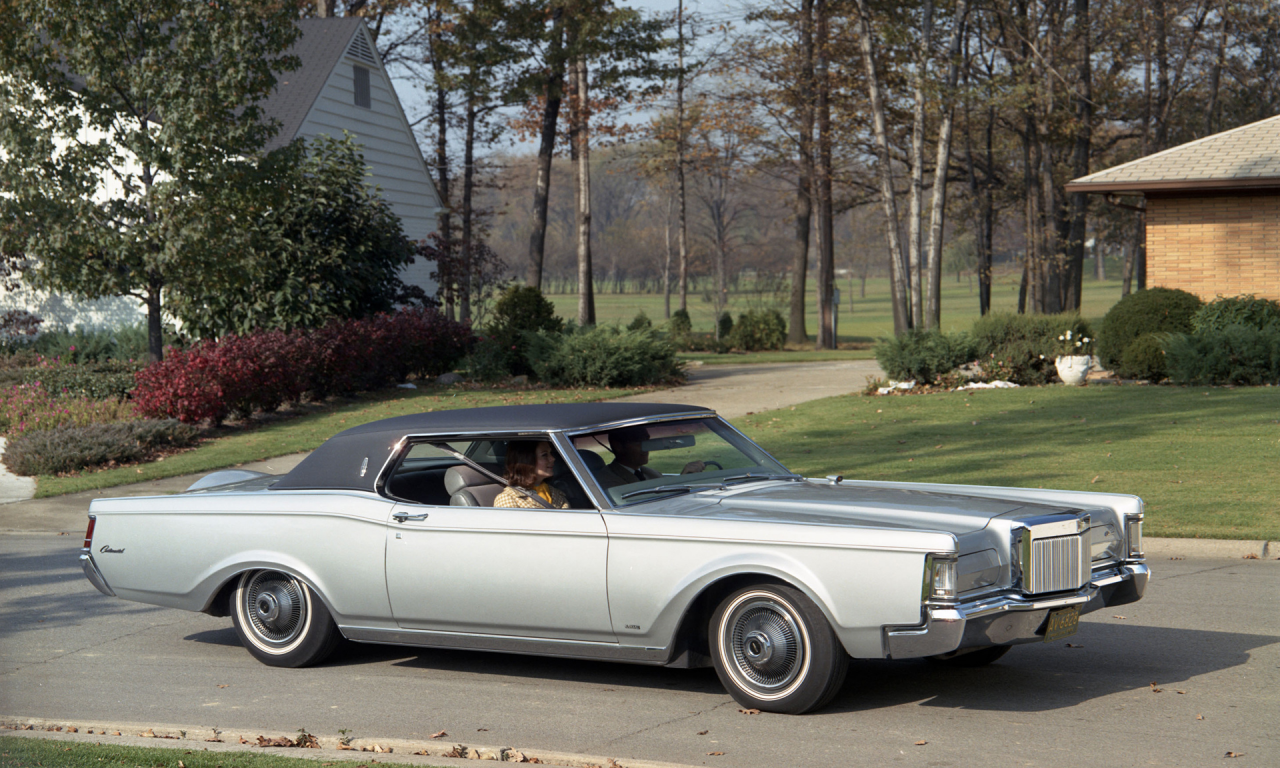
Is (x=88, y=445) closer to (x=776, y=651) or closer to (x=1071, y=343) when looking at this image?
(x=776, y=651)

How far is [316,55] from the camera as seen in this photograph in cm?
2792

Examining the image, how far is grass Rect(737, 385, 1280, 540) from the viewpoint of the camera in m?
10.6

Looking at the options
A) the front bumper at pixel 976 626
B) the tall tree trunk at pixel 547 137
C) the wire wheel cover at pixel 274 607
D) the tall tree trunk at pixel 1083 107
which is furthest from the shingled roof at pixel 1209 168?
the wire wheel cover at pixel 274 607

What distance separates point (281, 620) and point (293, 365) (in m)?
13.5

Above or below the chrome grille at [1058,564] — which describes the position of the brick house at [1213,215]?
above

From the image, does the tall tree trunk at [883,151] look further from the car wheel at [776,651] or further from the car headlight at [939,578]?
the car headlight at [939,578]

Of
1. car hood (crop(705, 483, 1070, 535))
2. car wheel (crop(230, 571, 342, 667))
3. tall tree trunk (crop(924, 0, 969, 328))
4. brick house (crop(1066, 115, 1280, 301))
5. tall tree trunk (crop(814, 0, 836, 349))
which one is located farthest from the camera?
tall tree trunk (crop(814, 0, 836, 349))

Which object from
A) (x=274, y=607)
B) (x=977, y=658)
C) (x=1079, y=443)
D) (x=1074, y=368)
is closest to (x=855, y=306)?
Answer: (x=1074, y=368)

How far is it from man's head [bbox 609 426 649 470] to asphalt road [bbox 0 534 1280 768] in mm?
1141

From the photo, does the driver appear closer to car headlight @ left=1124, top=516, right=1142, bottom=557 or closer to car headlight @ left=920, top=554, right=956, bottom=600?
car headlight @ left=920, top=554, right=956, bottom=600

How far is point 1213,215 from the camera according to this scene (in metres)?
22.4

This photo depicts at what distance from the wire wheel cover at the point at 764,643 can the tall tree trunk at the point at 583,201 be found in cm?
2793

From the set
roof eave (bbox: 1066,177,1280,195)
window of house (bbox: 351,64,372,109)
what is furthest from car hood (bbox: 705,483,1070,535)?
window of house (bbox: 351,64,372,109)

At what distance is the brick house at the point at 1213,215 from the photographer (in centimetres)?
2186
